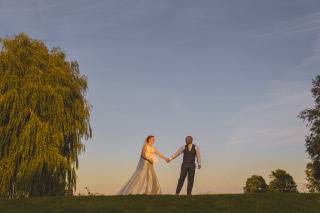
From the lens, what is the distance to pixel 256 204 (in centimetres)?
1636

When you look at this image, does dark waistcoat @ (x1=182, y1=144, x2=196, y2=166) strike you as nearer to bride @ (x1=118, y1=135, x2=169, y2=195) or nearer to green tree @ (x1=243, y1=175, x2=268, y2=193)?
bride @ (x1=118, y1=135, x2=169, y2=195)

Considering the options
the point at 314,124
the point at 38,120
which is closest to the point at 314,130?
the point at 314,124

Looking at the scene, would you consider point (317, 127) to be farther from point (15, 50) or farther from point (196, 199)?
point (196, 199)

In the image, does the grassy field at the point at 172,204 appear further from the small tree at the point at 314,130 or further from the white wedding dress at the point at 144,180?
the small tree at the point at 314,130

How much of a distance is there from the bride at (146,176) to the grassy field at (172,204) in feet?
6.60

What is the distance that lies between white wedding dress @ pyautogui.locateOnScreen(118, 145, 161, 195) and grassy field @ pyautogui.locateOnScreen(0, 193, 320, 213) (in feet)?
6.56

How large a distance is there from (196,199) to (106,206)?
3207 mm

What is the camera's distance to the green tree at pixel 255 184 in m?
91.6

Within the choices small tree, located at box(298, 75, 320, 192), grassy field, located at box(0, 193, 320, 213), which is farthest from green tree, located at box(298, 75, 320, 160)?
grassy field, located at box(0, 193, 320, 213)

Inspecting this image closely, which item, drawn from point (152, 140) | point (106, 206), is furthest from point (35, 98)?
→ point (106, 206)

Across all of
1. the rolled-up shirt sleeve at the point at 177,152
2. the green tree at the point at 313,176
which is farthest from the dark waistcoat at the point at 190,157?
the green tree at the point at 313,176

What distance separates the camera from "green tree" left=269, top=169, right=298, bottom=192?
288 ft

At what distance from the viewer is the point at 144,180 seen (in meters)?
19.9

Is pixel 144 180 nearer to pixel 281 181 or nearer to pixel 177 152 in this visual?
pixel 177 152
